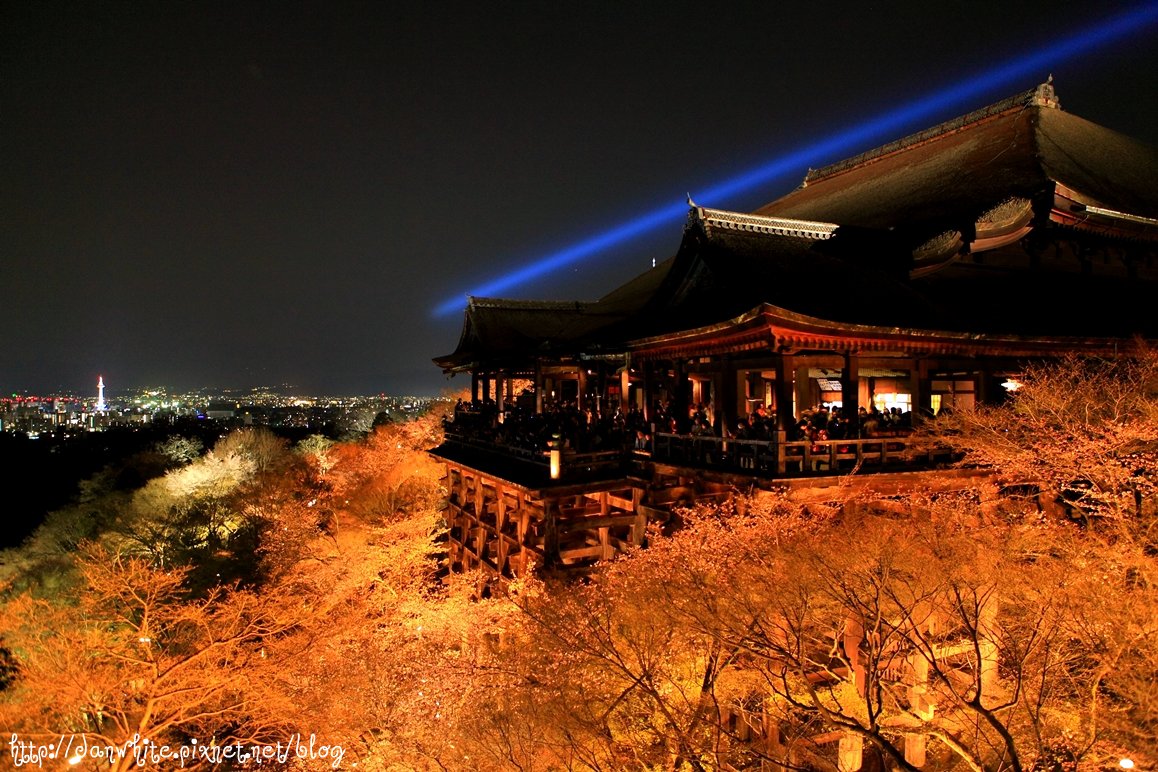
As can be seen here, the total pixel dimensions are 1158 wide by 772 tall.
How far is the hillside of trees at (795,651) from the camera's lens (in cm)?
980

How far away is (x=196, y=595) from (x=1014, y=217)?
28029 mm

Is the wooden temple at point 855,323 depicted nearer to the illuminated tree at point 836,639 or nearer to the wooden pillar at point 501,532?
the wooden pillar at point 501,532

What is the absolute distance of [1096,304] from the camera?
16109 millimetres

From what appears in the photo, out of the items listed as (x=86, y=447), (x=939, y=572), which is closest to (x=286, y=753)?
(x=939, y=572)

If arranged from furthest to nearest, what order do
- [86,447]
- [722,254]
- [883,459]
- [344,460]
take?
[86,447] → [344,460] → [722,254] → [883,459]

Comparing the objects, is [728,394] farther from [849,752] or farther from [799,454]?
[849,752]

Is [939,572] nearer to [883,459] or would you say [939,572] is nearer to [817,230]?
[883,459]

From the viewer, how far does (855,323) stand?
1209 centimetres

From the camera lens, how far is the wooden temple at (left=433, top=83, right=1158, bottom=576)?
12750mm

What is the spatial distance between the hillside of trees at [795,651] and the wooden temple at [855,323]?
3.68ft

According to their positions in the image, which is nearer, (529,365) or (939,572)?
(939,572)

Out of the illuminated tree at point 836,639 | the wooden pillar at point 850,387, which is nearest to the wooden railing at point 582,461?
the illuminated tree at point 836,639

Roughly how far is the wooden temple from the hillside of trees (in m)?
1.12

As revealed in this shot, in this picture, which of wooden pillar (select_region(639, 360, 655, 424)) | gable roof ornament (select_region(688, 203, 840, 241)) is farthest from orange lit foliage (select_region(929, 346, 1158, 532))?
wooden pillar (select_region(639, 360, 655, 424))
